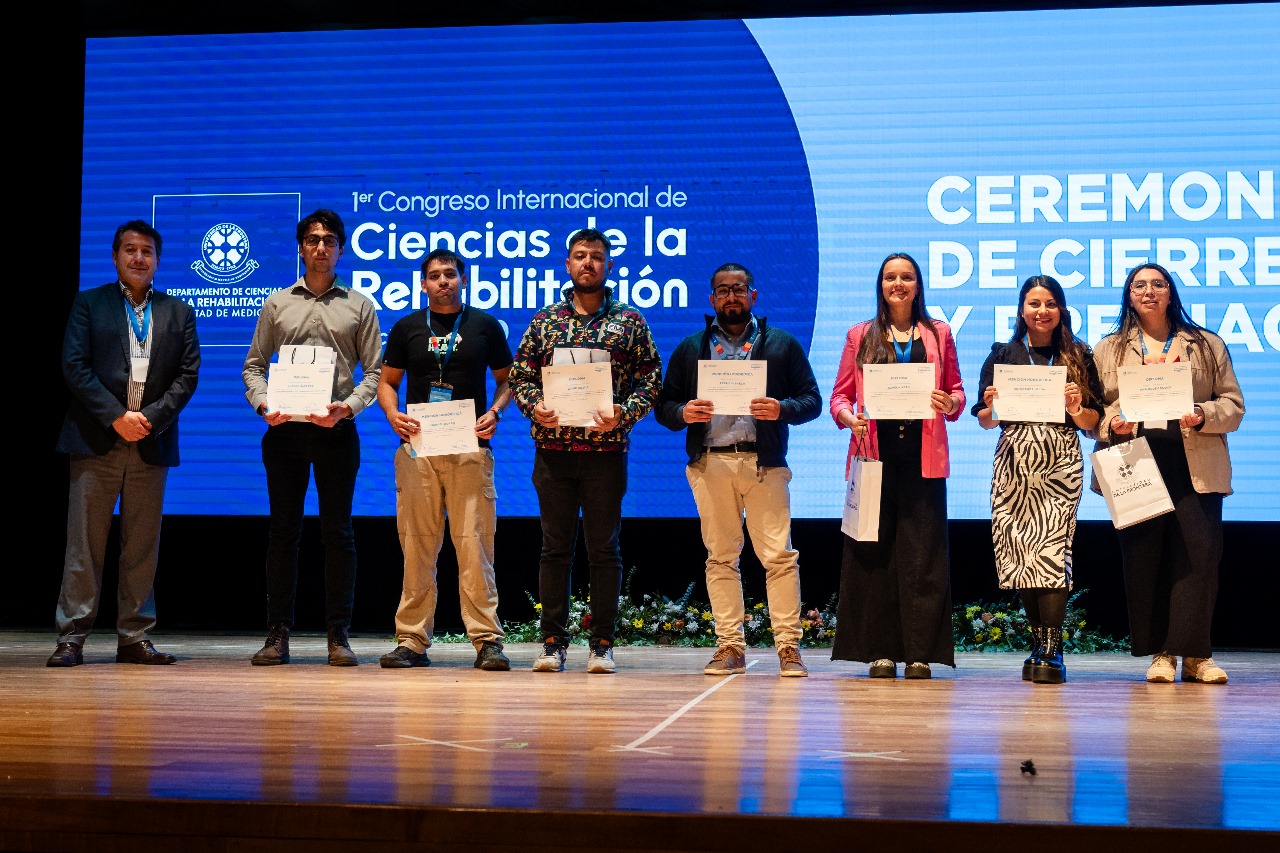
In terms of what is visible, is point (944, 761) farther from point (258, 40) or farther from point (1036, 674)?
point (258, 40)

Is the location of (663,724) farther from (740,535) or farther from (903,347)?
(903,347)

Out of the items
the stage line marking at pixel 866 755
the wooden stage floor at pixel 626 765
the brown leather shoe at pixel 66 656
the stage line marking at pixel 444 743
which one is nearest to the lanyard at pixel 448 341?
the wooden stage floor at pixel 626 765

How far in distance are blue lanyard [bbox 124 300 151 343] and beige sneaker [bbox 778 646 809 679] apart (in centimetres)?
275

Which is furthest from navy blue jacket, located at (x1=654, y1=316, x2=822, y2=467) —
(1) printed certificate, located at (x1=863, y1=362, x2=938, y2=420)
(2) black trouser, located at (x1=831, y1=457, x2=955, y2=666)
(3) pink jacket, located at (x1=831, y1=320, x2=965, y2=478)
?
(2) black trouser, located at (x1=831, y1=457, x2=955, y2=666)

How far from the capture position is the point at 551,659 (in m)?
4.57

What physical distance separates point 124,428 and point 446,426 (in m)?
1.23

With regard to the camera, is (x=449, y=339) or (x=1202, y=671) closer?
(x=1202, y=671)

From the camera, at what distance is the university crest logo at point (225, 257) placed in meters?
6.23

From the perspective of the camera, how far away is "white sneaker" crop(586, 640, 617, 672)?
454cm

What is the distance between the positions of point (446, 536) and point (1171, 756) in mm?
4452

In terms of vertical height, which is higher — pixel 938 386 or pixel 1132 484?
pixel 938 386

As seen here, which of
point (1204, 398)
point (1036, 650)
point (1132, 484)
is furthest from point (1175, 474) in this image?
point (1036, 650)

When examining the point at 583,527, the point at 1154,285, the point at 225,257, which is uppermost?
the point at 225,257

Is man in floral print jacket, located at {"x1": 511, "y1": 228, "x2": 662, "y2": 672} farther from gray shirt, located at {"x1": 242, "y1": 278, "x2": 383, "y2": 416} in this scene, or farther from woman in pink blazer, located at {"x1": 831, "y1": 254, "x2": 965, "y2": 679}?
woman in pink blazer, located at {"x1": 831, "y1": 254, "x2": 965, "y2": 679}
